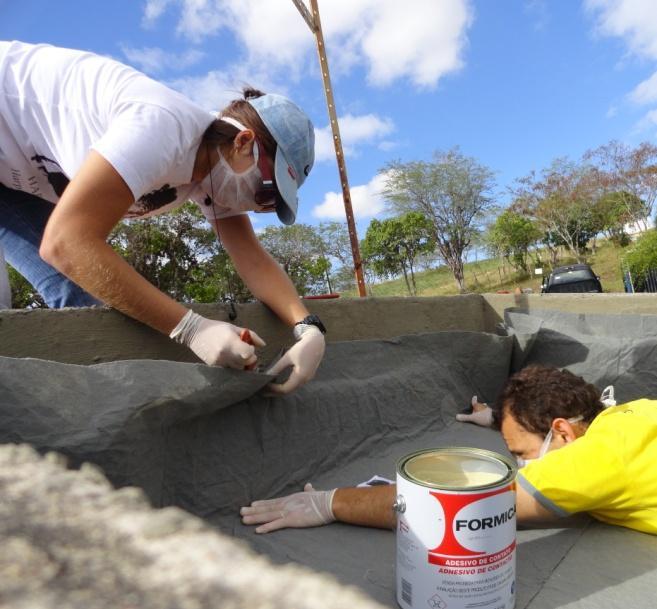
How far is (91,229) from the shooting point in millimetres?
1251

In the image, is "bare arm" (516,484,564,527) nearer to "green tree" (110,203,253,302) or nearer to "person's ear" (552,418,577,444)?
"person's ear" (552,418,577,444)

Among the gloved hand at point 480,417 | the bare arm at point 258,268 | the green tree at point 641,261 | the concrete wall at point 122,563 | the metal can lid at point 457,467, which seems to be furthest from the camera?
the green tree at point 641,261

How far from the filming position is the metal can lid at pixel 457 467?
105 cm

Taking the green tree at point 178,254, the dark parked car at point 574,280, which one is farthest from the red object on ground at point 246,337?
the dark parked car at point 574,280

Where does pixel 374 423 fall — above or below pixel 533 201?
below

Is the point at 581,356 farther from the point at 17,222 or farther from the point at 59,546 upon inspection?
the point at 59,546

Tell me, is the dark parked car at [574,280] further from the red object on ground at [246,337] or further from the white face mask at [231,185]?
the red object on ground at [246,337]

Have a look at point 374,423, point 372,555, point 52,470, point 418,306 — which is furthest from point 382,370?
point 52,470

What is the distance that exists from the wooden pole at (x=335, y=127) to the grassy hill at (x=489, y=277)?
17108 mm

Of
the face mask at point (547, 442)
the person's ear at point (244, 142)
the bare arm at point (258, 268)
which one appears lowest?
the face mask at point (547, 442)

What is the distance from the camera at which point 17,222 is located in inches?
67.9

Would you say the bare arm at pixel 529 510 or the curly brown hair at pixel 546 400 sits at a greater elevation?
the curly brown hair at pixel 546 400

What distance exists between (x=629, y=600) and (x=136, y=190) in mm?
1415

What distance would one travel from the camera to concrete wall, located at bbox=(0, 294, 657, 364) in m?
1.50
